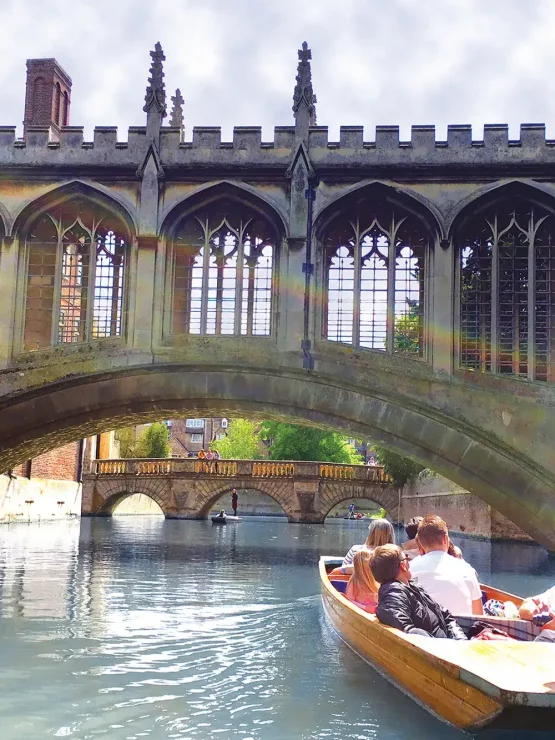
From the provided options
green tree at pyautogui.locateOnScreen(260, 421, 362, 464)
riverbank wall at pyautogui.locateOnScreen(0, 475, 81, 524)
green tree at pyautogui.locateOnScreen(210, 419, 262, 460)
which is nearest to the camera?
riverbank wall at pyautogui.locateOnScreen(0, 475, 81, 524)

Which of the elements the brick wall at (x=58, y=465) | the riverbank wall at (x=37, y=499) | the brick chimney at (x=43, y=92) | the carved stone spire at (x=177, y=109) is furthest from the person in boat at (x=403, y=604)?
the brick chimney at (x=43, y=92)

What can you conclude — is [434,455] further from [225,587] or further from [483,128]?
[483,128]

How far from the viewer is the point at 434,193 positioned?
39.7 feet

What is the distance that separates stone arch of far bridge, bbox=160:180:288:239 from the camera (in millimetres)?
12250

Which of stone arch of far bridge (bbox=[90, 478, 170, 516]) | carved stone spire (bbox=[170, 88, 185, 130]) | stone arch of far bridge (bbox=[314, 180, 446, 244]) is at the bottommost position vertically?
stone arch of far bridge (bbox=[90, 478, 170, 516])

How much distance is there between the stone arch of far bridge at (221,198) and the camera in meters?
12.2

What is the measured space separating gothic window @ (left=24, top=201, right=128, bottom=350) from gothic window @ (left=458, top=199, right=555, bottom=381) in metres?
4.81

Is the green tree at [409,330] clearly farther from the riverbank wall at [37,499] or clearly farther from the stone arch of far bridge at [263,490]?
the stone arch of far bridge at [263,490]

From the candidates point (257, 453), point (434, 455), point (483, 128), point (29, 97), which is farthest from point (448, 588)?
point (257, 453)

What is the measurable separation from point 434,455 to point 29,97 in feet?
52.7

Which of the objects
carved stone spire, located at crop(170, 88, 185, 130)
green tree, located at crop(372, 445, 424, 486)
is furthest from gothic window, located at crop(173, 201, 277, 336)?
green tree, located at crop(372, 445, 424, 486)

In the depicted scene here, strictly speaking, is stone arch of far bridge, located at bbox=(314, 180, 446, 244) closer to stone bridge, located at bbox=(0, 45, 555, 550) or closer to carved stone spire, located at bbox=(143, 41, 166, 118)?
stone bridge, located at bbox=(0, 45, 555, 550)

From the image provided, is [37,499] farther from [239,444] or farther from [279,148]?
[239,444]

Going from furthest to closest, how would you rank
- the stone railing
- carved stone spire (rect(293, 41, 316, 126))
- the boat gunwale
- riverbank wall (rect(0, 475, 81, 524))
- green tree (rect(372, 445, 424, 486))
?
the stone railing
green tree (rect(372, 445, 424, 486))
riverbank wall (rect(0, 475, 81, 524))
carved stone spire (rect(293, 41, 316, 126))
the boat gunwale
